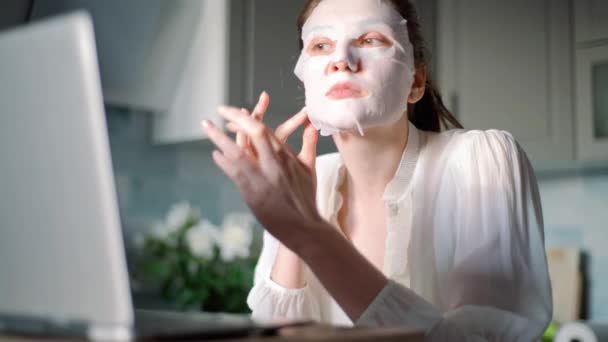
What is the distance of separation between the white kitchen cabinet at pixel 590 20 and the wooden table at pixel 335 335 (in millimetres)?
1676

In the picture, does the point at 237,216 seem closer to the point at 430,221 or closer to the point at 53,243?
the point at 430,221

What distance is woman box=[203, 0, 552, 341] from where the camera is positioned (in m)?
0.89

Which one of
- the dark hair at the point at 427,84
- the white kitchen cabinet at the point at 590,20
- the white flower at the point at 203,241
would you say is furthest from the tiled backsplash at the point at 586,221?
the dark hair at the point at 427,84

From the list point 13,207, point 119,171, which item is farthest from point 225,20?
point 13,207

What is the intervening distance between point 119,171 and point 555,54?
1341mm

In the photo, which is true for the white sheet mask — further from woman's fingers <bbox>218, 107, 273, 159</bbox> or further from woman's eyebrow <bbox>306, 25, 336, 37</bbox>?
woman's fingers <bbox>218, 107, 273, 159</bbox>

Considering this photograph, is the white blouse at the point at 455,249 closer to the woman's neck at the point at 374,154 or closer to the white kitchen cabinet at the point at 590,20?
the woman's neck at the point at 374,154

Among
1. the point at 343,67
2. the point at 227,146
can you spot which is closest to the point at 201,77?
the point at 343,67

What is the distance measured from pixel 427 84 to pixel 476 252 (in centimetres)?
36

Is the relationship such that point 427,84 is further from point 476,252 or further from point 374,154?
point 476,252

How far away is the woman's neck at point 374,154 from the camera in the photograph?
1.15 m

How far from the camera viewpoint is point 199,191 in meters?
2.54

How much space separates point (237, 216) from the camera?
2.55 m

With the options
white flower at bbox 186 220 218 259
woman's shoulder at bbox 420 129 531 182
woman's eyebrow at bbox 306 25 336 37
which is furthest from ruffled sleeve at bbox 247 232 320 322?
white flower at bbox 186 220 218 259
